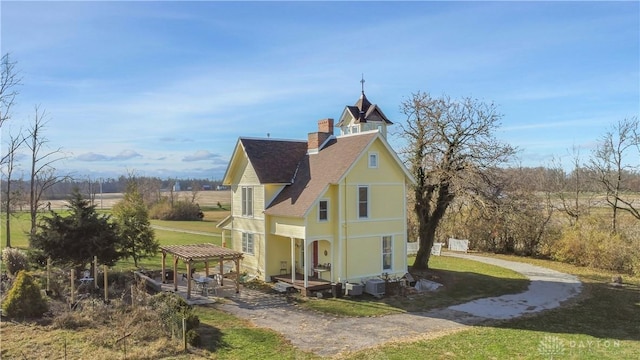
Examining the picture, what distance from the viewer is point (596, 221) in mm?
32750

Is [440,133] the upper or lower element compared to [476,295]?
upper

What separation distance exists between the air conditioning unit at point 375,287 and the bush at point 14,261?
16.5m

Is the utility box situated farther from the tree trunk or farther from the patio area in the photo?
the tree trunk

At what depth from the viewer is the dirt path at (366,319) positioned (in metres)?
14.9

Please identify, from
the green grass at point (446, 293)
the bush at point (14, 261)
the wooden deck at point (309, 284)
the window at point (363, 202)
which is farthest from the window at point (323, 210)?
the bush at point (14, 261)

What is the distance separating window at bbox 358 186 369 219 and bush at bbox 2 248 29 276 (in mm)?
16376

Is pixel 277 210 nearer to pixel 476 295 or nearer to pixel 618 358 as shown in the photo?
pixel 476 295

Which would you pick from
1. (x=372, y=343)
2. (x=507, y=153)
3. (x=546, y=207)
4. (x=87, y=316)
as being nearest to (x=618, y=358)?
(x=372, y=343)

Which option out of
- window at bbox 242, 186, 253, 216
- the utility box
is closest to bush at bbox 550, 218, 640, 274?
the utility box

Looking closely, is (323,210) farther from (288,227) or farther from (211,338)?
(211,338)

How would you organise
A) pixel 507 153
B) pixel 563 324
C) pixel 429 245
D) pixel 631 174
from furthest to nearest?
1. pixel 631 174
2. pixel 429 245
3. pixel 507 153
4. pixel 563 324

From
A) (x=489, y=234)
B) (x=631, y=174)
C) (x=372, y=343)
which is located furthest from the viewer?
(x=489, y=234)

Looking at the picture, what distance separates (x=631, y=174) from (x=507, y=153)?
17.5 m

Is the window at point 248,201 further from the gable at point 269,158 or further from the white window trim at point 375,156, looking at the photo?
the white window trim at point 375,156
